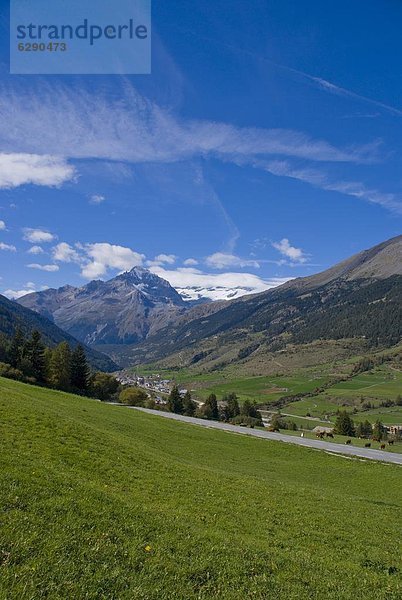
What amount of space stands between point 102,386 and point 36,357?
32235 millimetres

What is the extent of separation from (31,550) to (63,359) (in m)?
108

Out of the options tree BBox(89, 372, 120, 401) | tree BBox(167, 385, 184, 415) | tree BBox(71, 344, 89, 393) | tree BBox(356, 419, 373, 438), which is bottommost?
tree BBox(356, 419, 373, 438)

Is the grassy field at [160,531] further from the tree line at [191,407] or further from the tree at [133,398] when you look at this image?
the tree at [133,398]

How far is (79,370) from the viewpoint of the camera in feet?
402

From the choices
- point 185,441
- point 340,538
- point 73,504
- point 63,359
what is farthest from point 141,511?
point 63,359

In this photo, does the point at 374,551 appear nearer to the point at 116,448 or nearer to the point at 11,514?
the point at 11,514

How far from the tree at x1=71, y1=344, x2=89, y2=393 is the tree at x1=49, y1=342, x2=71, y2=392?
4.79 metres

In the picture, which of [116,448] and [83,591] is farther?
[116,448]

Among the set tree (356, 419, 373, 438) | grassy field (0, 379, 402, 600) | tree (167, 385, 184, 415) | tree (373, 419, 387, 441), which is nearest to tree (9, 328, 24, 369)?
tree (167, 385, 184, 415)

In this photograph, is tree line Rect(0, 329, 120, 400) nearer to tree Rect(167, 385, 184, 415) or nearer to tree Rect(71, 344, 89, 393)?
tree Rect(71, 344, 89, 393)

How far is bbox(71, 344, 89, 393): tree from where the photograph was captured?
395ft

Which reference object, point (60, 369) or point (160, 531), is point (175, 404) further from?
point (160, 531)

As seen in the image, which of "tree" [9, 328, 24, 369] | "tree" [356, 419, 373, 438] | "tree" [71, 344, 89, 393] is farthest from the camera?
"tree" [356, 419, 373, 438]

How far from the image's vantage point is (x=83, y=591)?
34.8ft
